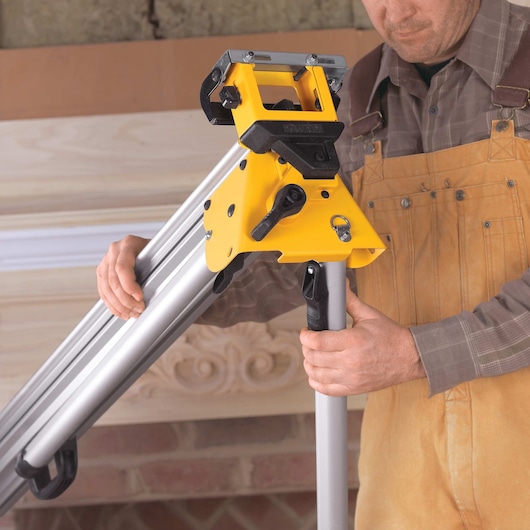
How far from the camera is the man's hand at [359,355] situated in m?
0.78

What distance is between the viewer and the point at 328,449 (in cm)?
79

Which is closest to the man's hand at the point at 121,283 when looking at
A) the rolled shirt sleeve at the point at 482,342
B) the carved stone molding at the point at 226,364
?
the rolled shirt sleeve at the point at 482,342

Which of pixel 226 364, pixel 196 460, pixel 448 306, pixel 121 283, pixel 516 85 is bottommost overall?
pixel 196 460

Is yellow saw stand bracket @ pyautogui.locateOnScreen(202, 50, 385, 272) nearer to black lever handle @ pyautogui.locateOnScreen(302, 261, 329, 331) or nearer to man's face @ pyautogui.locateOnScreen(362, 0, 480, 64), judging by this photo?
black lever handle @ pyautogui.locateOnScreen(302, 261, 329, 331)

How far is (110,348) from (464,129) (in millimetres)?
531

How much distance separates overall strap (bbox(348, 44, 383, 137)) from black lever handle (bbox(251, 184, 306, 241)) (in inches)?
16.7

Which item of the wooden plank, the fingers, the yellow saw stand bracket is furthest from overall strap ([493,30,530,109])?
the wooden plank

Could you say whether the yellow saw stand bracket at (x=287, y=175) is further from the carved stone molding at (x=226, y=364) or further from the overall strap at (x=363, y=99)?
the carved stone molding at (x=226, y=364)

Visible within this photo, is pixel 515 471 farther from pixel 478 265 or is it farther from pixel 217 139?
pixel 217 139

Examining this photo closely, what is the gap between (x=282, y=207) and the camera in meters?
0.67

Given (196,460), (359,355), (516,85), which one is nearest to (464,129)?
(516,85)

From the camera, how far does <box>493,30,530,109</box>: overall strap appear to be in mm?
952

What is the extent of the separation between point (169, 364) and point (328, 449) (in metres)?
0.91

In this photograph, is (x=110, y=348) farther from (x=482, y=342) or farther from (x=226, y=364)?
(x=226, y=364)
